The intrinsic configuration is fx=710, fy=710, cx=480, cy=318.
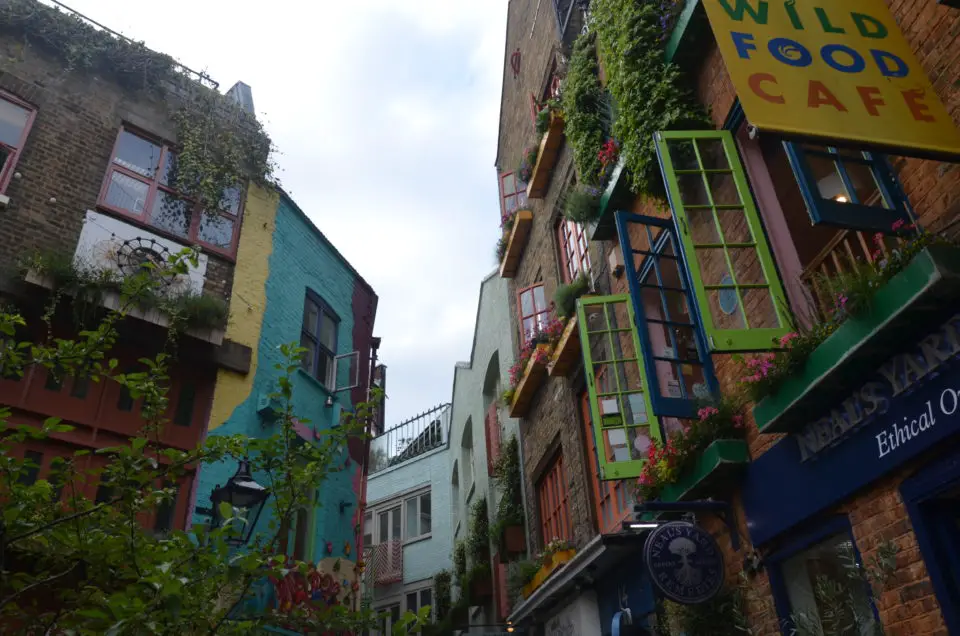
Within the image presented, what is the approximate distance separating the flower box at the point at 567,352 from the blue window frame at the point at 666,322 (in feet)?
6.33

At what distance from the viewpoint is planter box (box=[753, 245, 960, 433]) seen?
3852 millimetres

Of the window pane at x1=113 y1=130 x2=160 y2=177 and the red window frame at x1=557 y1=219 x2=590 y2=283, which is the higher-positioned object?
the window pane at x1=113 y1=130 x2=160 y2=177

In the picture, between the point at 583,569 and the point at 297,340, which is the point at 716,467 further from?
the point at 297,340

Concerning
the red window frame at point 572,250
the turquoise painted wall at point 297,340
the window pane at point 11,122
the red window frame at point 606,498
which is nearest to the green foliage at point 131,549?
the red window frame at point 606,498

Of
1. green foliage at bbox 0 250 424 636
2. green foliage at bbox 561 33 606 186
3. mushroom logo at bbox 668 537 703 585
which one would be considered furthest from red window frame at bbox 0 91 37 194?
mushroom logo at bbox 668 537 703 585

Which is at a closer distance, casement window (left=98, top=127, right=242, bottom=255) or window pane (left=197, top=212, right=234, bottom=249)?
casement window (left=98, top=127, right=242, bottom=255)

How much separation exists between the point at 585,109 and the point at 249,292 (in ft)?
21.8

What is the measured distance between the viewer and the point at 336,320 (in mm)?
15555

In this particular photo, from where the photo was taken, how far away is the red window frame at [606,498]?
928cm

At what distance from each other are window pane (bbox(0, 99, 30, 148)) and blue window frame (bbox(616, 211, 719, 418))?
951 cm

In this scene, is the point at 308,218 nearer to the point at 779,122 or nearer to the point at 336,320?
the point at 336,320

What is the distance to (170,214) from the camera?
1237 centimetres

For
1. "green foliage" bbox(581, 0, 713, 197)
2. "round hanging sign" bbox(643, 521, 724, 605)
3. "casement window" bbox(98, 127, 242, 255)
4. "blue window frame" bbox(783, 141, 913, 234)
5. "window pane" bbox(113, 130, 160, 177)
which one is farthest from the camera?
"window pane" bbox(113, 130, 160, 177)

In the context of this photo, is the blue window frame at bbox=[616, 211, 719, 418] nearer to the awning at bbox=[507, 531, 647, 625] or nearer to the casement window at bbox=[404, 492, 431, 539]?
the awning at bbox=[507, 531, 647, 625]
